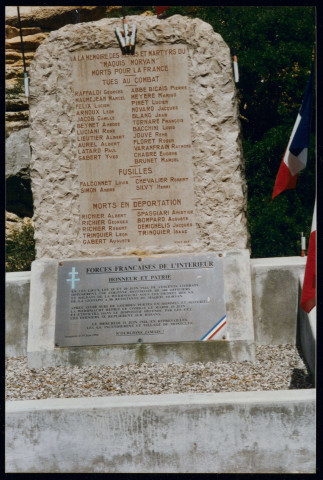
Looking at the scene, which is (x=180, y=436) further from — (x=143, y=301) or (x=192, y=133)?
(x=192, y=133)

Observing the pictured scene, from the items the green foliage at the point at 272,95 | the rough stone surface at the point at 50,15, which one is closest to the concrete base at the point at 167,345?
the green foliage at the point at 272,95

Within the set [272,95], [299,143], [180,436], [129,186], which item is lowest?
[180,436]

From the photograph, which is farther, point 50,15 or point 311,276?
point 50,15

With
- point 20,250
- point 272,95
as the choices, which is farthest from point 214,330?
point 272,95

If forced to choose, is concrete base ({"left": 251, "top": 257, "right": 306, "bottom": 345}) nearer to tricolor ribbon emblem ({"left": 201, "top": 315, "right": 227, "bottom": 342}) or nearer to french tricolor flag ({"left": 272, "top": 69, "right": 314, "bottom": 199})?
tricolor ribbon emblem ({"left": 201, "top": 315, "right": 227, "bottom": 342})

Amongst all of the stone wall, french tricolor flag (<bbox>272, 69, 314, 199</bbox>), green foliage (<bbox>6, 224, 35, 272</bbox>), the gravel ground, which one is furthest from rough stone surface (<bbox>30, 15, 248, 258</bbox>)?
the stone wall

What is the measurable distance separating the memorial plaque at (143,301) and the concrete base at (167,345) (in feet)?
0.21

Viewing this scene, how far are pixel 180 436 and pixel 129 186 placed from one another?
2.80m

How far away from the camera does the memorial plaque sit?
527cm

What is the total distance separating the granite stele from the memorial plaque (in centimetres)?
1

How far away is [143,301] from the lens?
534cm

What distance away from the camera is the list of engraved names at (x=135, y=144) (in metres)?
5.53

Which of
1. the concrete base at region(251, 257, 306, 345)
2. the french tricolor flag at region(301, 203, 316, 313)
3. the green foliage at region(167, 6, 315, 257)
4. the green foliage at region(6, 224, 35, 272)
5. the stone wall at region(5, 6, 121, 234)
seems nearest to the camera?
the french tricolor flag at region(301, 203, 316, 313)

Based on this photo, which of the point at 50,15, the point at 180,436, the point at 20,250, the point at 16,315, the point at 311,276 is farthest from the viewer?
the point at 50,15
